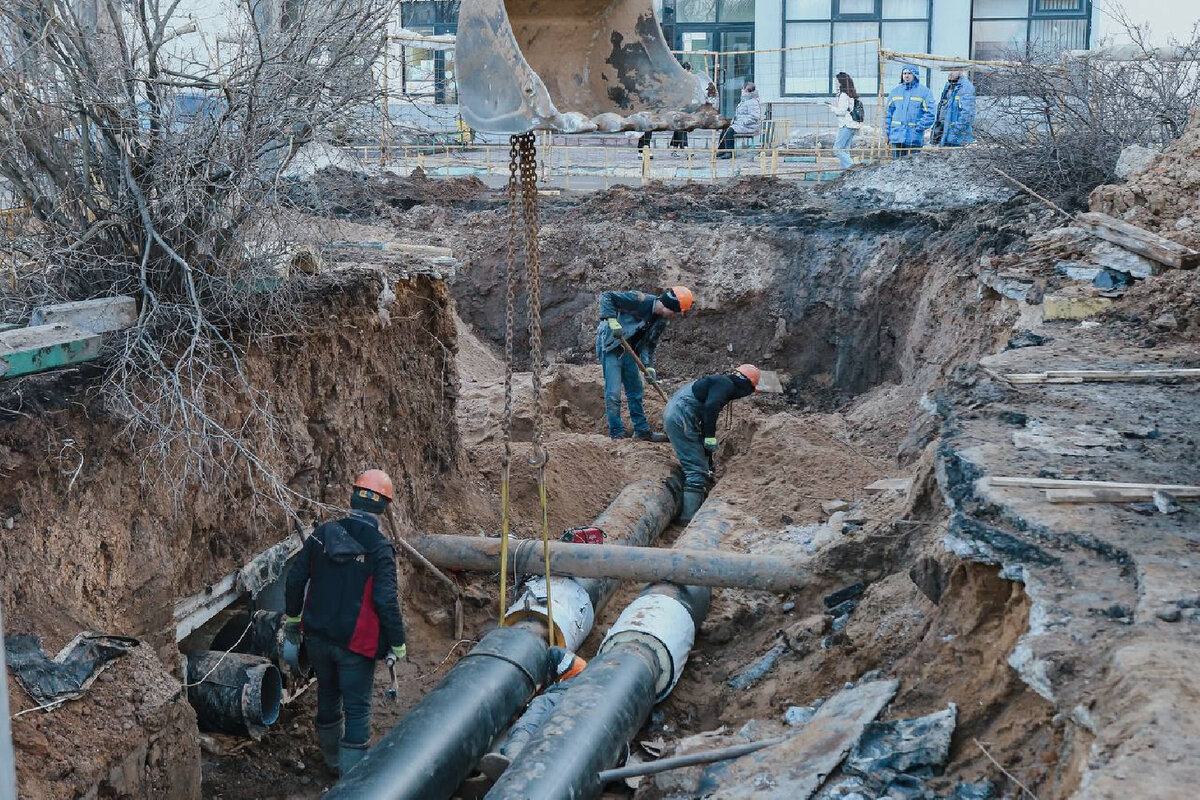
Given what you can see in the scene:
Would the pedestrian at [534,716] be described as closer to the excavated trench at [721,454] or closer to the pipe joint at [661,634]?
the pipe joint at [661,634]

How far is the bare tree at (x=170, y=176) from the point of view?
20.5 ft

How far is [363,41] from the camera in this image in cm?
714

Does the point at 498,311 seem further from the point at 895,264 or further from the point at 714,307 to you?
the point at 895,264

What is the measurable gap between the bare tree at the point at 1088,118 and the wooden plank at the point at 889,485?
5.15 meters

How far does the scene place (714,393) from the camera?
10180mm

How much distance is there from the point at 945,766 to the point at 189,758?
12.3ft

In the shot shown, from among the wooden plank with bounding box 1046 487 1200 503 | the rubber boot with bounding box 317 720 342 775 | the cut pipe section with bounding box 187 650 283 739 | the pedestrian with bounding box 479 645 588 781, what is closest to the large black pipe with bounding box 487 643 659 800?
the pedestrian with bounding box 479 645 588 781

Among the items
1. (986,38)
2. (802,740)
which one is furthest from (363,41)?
(986,38)

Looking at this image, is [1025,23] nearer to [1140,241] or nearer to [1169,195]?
[1169,195]

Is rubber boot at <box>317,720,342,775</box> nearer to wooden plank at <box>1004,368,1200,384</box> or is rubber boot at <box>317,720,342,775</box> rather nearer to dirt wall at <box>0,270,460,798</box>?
dirt wall at <box>0,270,460,798</box>

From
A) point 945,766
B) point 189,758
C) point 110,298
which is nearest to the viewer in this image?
point 945,766

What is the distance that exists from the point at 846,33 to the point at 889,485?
59.9 feet

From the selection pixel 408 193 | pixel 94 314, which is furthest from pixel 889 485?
pixel 408 193

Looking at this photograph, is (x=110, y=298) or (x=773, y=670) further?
(x=773, y=670)
